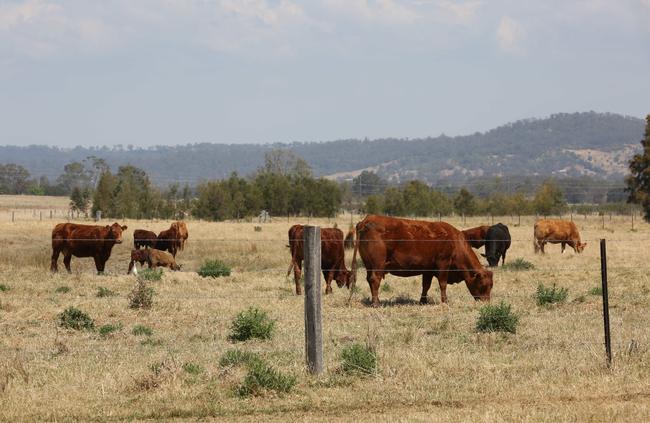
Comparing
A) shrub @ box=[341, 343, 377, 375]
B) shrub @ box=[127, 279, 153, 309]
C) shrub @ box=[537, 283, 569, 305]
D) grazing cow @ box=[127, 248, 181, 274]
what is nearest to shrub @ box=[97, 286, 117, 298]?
shrub @ box=[127, 279, 153, 309]

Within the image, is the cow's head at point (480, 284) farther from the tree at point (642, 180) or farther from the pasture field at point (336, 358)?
the tree at point (642, 180)

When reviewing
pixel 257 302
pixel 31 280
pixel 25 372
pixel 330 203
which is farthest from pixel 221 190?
pixel 25 372

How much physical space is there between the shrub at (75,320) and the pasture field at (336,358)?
0.34m

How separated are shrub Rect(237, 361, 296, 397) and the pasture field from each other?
0.39 feet

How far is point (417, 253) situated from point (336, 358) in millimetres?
7345

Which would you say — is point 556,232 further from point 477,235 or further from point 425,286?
point 425,286

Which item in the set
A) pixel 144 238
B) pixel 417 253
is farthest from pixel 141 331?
pixel 144 238

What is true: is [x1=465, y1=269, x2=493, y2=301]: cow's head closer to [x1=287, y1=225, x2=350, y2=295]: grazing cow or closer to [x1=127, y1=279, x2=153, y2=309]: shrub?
[x1=287, y1=225, x2=350, y2=295]: grazing cow

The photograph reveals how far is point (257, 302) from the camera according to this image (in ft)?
62.4

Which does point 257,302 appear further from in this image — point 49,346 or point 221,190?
point 221,190

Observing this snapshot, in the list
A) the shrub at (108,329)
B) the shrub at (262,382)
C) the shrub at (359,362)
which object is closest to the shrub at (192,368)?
the shrub at (262,382)

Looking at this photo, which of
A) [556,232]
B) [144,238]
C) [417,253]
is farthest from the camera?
[556,232]

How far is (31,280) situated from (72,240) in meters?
5.67

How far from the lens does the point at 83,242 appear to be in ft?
98.2
